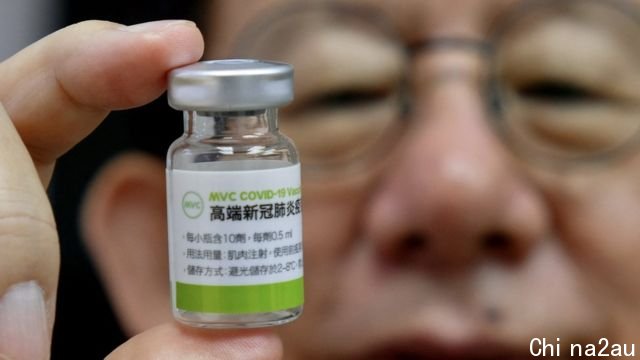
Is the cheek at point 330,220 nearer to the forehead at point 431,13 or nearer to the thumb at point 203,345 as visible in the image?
the forehead at point 431,13

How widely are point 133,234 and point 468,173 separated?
0.53 meters

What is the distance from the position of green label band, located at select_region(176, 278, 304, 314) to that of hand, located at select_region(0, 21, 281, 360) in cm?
5

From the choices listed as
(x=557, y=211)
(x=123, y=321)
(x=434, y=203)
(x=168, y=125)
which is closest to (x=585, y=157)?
(x=557, y=211)

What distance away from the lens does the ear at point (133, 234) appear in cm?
127

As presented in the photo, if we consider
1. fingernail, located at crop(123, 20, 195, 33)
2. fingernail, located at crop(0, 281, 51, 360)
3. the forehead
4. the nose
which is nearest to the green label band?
fingernail, located at crop(0, 281, 51, 360)

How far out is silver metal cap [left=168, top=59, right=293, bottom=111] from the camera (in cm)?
67

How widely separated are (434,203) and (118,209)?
1.64 feet

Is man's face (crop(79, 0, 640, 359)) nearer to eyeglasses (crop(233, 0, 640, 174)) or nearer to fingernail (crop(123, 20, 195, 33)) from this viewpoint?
eyeglasses (crop(233, 0, 640, 174))

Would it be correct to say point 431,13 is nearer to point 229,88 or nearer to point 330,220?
point 330,220

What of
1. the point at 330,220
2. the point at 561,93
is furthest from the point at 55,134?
the point at 561,93

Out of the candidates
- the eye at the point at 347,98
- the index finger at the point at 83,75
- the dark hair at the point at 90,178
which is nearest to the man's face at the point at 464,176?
the eye at the point at 347,98

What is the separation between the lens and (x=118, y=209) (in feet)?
4.22

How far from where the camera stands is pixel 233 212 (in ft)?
2.18

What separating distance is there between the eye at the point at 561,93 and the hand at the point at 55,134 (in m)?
0.57
